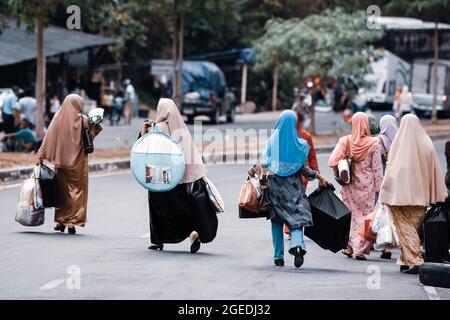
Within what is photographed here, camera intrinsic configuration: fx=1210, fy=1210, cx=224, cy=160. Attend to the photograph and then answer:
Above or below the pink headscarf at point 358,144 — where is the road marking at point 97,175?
below

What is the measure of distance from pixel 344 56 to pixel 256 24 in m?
22.0

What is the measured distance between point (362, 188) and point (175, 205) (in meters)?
2.11

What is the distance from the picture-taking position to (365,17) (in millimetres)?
38781

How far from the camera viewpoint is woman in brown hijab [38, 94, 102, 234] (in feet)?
48.1

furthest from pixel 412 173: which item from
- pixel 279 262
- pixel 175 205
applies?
pixel 175 205

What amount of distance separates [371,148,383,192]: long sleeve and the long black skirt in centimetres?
188

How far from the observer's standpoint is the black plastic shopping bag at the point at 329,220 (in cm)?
1247

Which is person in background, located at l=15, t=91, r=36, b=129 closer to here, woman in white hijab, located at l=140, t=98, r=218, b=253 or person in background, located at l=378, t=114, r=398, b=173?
person in background, located at l=378, t=114, r=398, b=173

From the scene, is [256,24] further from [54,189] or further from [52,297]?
[52,297]

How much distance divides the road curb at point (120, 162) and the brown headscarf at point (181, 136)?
31.0ft

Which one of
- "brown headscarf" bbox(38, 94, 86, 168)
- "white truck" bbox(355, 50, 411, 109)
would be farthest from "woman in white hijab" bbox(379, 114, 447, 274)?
"white truck" bbox(355, 50, 411, 109)

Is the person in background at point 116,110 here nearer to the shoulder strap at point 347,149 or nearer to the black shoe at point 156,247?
the black shoe at point 156,247

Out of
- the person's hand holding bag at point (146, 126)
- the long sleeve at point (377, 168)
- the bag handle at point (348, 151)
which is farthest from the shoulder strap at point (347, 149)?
the person's hand holding bag at point (146, 126)

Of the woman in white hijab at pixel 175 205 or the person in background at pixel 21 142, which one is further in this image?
the person in background at pixel 21 142
